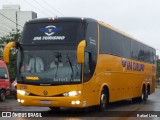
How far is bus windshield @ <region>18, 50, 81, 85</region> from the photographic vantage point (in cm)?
1484

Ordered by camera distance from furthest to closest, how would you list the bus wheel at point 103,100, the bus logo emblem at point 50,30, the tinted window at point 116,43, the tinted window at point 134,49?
the tinted window at point 134,49, the tinted window at point 116,43, the bus wheel at point 103,100, the bus logo emblem at point 50,30

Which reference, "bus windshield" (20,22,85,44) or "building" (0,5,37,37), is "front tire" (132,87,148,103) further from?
"building" (0,5,37,37)

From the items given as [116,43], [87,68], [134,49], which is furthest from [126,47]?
[87,68]

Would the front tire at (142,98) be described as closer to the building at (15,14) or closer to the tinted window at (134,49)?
the tinted window at (134,49)

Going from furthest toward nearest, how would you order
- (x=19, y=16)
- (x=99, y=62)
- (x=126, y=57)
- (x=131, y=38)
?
(x=19, y=16), (x=131, y=38), (x=126, y=57), (x=99, y=62)

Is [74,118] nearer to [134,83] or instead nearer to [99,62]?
[99,62]

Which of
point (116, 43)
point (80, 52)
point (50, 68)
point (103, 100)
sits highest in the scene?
point (116, 43)

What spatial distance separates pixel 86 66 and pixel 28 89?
2173 mm

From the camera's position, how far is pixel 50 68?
589 inches

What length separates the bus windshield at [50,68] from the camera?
1484 cm

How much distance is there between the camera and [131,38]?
2289cm

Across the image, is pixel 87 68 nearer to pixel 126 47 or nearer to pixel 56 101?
pixel 56 101

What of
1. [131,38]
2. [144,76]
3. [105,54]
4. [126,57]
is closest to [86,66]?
[105,54]

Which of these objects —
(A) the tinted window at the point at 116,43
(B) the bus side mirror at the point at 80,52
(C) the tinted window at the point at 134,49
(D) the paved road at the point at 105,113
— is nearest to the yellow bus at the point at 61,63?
(B) the bus side mirror at the point at 80,52
